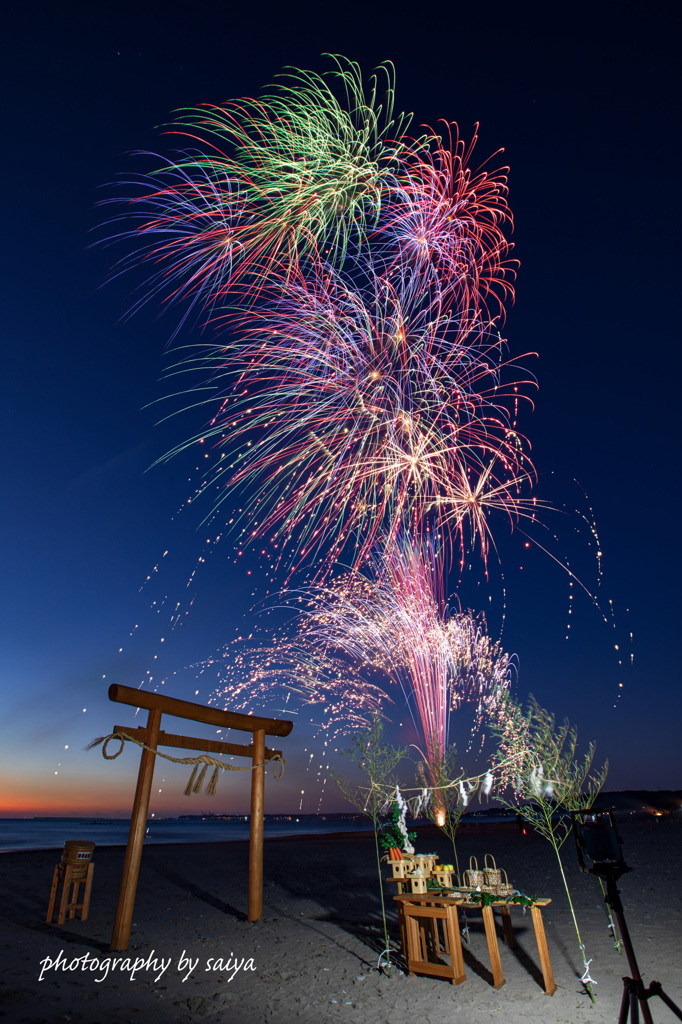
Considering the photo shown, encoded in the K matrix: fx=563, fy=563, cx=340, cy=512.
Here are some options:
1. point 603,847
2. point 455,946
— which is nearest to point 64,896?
point 455,946

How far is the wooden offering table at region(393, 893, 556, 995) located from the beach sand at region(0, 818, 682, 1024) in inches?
7.0

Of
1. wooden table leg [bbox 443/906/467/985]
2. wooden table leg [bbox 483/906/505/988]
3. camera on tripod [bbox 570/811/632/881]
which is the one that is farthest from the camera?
wooden table leg [bbox 443/906/467/985]

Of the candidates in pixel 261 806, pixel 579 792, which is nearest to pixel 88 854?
pixel 261 806

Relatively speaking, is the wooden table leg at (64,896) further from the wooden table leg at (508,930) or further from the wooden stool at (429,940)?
the wooden table leg at (508,930)

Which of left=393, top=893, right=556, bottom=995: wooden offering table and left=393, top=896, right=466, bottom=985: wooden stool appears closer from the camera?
left=393, top=893, right=556, bottom=995: wooden offering table

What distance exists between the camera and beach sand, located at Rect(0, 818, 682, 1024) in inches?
258

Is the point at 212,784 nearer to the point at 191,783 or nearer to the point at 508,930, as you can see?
the point at 191,783

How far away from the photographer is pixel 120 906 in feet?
28.5

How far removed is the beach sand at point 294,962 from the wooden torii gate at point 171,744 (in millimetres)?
705

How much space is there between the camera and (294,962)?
27.9 feet

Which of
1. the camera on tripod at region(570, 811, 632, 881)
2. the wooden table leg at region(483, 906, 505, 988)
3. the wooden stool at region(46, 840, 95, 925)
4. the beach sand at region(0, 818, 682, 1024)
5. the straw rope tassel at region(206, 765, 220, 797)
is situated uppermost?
the straw rope tassel at region(206, 765, 220, 797)

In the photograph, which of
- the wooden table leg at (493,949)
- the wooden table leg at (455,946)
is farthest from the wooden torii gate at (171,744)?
the wooden table leg at (493,949)

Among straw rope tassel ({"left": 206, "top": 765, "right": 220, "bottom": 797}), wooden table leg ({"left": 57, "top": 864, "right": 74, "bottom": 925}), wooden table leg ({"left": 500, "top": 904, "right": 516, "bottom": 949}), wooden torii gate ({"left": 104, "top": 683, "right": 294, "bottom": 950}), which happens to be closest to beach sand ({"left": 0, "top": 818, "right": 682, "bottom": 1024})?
wooden table leg ({"left": 500, "top": 904, "right": 516, "bottom": 949})

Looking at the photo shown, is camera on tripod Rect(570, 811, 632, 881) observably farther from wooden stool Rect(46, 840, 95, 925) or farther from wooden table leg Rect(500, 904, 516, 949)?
wooden stool Rect(46, 840, 95, 925)
